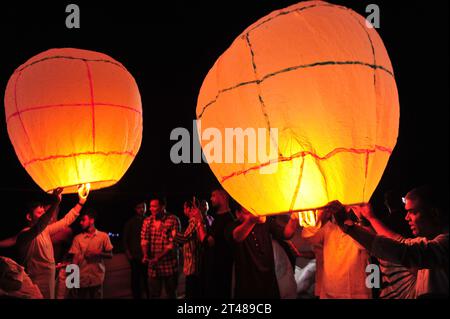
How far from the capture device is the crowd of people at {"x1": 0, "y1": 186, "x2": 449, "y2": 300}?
203 centimetres

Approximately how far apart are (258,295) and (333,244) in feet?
2.32

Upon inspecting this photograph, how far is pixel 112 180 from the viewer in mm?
3156

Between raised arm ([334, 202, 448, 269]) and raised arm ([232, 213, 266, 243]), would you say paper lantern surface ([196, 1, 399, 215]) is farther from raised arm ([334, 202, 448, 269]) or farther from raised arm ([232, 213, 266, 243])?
raised arm ([232, 213, 266, 243])

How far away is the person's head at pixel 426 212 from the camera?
215cm

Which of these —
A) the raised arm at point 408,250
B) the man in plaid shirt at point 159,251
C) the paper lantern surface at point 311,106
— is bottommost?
the man in plaid shirt at point 159,251

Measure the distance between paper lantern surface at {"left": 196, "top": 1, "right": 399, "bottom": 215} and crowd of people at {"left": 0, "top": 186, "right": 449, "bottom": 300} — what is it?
0.61ft

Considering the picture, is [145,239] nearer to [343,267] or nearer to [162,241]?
[162,241]

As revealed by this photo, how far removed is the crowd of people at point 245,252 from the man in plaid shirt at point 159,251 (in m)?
0.01

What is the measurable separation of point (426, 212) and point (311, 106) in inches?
40.2

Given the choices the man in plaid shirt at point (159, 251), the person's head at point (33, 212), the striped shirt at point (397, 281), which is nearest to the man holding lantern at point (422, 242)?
the striped shirt at point (397, 281)

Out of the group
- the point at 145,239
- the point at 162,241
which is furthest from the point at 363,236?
the point at 145,239

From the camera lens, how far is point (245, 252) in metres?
3.18

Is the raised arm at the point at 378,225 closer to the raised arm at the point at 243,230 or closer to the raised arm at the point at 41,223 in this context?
the raised arm at the point at 243,230

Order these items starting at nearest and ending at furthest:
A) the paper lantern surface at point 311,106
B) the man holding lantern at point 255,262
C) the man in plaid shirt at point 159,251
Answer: the paper lantern surface at point 311,106, the man holding lantern at point 255,262, the man in plaid shirt at point 159,251
